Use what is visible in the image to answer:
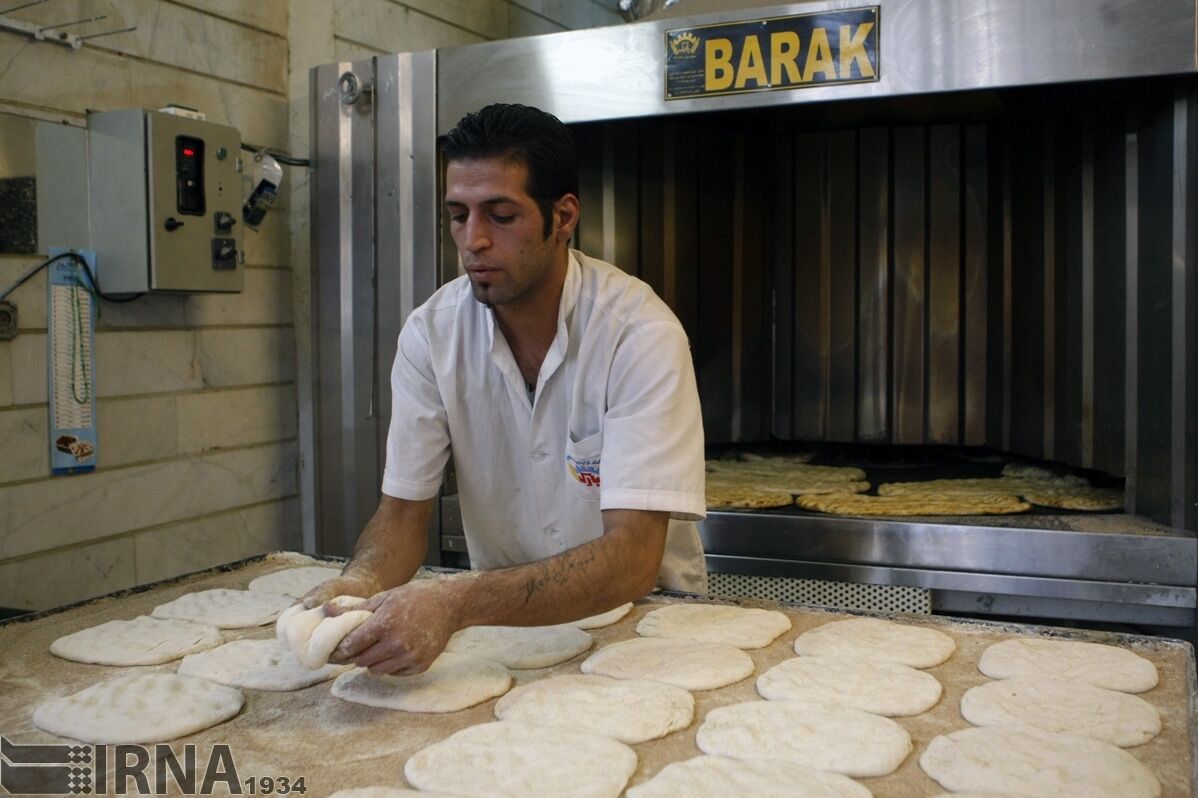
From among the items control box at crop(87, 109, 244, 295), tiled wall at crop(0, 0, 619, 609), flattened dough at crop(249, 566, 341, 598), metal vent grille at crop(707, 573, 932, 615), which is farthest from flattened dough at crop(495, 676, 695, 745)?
control box at crop(87, 109, 244, 295)

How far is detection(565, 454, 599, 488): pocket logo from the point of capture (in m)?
1.94

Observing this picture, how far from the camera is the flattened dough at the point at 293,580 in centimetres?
206

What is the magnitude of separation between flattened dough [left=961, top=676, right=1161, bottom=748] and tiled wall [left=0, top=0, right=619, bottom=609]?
2096mm

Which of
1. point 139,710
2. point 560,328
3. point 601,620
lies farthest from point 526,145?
point 139,710

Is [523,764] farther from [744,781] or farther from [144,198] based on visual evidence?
[144,198]

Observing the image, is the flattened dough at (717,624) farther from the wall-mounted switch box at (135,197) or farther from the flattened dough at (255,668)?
the wall-mounted switch box at (135,197)

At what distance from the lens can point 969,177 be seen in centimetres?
330

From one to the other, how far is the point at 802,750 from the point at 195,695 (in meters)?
0.85

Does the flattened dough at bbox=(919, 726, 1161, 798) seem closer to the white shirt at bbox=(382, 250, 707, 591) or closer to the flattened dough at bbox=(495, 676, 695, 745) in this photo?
the flattened dough at bbox=(495, 676, 695, 745)

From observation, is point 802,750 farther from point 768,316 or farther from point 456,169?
point 768,316

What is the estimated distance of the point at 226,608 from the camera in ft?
6.34

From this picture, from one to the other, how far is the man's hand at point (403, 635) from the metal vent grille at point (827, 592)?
1100 millimetres

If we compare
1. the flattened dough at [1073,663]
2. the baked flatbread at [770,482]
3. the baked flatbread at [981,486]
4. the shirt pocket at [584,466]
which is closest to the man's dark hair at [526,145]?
the shirt pocket at [584,466]

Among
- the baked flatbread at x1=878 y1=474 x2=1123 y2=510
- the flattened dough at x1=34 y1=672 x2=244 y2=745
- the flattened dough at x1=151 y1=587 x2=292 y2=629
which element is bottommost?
the flattened dough at x1=34 y1=672 x2=244 y2=745
